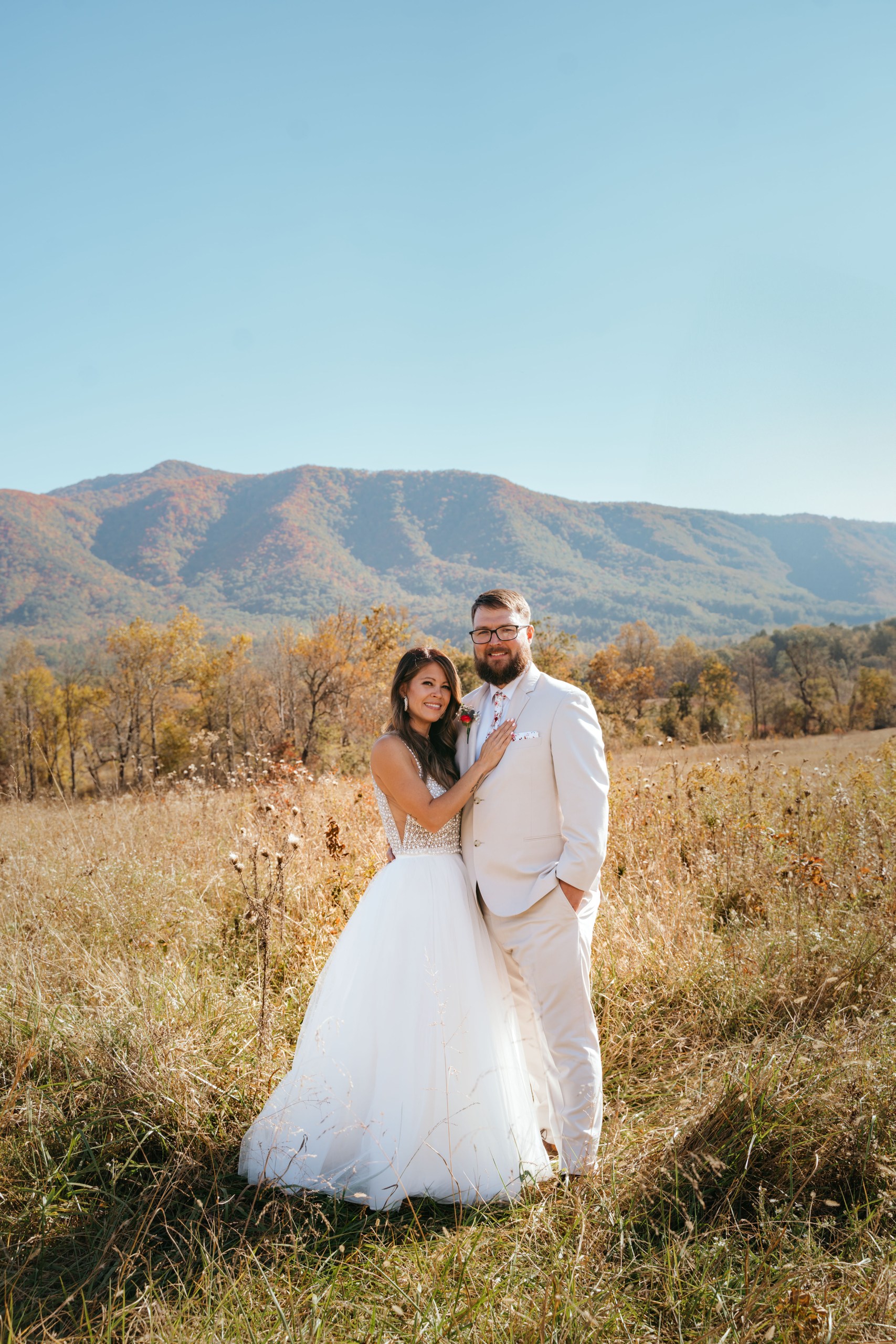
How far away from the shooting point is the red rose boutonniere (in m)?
3.26

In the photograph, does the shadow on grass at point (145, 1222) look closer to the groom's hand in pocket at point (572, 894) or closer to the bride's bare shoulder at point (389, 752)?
the groom's hand in pocket at point (572, 894)

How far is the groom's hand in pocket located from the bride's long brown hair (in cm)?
64

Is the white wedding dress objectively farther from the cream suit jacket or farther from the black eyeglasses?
the black eyeglasses

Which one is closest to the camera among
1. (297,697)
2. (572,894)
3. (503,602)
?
(572,894)

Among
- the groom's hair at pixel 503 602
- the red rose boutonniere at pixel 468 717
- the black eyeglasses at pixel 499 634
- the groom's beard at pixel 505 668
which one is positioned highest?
the groom's hair at pixel 503 602

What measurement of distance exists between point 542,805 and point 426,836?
1.81ft

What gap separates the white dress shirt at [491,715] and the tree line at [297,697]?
30.1ft

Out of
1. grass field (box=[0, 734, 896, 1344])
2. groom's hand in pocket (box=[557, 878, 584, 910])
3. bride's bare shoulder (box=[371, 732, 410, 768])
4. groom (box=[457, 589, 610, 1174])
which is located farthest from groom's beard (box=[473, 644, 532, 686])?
grass field (box=[0, 734, 896, 1344])

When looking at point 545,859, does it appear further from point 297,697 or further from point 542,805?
point 297,697

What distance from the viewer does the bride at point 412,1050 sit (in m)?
2.77

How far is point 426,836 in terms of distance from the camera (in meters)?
3.28

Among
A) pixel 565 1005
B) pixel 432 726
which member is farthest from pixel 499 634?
pixel 565 1005

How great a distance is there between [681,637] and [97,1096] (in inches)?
2432

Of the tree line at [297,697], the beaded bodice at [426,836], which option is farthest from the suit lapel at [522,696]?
the tree line at [297,697]
